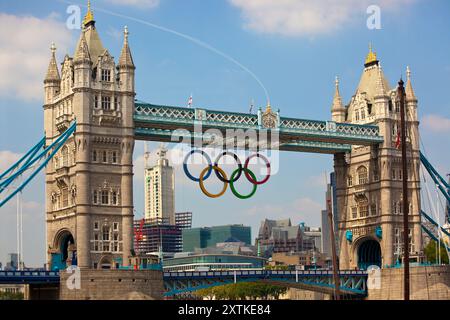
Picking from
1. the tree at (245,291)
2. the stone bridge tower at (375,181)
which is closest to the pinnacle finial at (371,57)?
the stone bridge tower at (375,181)

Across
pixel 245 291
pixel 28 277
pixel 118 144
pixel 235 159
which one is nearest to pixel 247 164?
pixel 235 159

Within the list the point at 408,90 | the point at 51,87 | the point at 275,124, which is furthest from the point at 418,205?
the point at 51,87

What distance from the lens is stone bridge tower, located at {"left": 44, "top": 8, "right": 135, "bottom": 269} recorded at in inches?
3733

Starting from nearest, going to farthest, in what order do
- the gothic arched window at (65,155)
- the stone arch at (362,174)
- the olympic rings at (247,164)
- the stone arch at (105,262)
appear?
the stone arch at (105,262)
the gothic arched window at (65,155)
the olympic rings at (247,164)
the stone arch at (362,174)

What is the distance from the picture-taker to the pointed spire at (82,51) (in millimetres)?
96000

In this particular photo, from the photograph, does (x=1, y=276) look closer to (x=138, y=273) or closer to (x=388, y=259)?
(x=138, y=273)

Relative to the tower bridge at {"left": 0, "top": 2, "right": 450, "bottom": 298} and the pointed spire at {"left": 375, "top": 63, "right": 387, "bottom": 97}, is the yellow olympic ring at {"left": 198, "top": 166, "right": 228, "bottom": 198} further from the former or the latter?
the pointed spire at {"left": 375, "top": 63, "right": 387, "bottom": 97}

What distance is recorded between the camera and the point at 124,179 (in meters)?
97.6

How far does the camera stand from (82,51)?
96375 millimetres

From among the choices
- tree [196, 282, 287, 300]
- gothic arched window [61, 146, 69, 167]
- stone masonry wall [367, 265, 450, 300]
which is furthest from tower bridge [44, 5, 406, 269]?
tree [196, 282, 287, 300]

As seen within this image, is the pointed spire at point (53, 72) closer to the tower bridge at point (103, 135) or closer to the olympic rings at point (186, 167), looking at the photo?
the tower bridge at point (103, 135)

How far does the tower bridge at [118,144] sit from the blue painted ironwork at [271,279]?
218 inches
